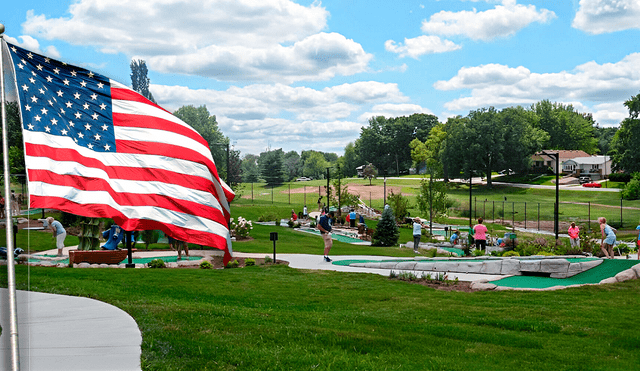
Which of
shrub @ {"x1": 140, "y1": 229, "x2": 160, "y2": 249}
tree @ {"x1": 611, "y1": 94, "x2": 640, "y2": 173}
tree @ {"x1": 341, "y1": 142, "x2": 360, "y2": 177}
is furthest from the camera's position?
tree @ {"x1": 341, "y1": 142, "x2": 360, "y2": 177}

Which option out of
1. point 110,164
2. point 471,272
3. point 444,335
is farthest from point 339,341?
point 471,272

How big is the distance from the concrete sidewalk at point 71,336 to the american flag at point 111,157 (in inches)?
58.2

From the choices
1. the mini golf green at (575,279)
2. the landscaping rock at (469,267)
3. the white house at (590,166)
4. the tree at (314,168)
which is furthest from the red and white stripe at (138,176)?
the tree at (314,168)

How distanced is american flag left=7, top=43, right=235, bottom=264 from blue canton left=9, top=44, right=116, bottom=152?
1 cm

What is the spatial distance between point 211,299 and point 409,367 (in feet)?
19.5

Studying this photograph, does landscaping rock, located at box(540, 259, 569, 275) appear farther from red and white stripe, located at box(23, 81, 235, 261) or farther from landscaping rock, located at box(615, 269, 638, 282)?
red and white stripe, located at box(23, 81, 235, 261)

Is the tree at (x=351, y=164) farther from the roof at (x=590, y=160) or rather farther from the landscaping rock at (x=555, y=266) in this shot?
the landscaping rock at (x=555, y=266)

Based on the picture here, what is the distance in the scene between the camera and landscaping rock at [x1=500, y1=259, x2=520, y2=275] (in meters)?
17.5

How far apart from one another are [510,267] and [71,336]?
14.3m

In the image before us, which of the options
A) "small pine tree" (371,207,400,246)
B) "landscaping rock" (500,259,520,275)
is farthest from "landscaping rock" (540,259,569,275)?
"small pine tree" (371,207,400,246)

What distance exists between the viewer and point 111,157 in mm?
7488

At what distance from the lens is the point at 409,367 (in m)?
6.59

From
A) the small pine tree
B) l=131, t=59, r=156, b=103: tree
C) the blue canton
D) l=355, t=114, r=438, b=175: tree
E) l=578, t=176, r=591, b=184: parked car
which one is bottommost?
the small pine tree

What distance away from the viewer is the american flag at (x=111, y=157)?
687cm
